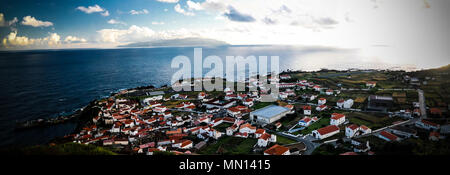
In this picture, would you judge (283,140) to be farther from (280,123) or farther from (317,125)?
(317,125)

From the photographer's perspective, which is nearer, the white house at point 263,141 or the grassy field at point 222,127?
the white house at point 263,141

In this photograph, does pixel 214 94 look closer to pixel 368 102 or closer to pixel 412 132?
pixel 368 102

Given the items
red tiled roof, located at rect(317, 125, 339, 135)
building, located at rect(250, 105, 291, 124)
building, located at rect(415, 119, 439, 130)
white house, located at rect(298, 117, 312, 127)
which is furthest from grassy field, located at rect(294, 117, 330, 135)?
building, located at rect(415, 119, 439, 130)

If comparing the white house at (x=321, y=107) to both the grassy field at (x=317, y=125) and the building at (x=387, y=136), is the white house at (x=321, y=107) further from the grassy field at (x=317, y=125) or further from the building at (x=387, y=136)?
the building at (x=387, y=136)

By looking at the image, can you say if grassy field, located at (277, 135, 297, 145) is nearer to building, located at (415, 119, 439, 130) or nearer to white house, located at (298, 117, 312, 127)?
white house, located at (298, 117, 312, 127)

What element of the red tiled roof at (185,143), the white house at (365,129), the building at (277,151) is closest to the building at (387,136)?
the white house at (365,129)
